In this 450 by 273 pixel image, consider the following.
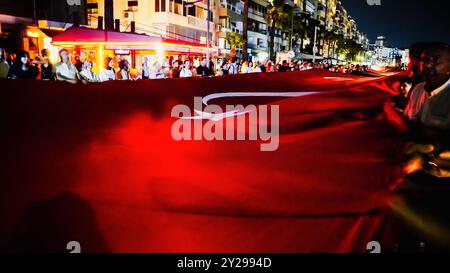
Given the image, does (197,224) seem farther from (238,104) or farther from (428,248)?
(238,104)

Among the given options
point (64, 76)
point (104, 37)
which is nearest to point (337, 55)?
point (104, 37)

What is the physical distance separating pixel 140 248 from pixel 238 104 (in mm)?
2120

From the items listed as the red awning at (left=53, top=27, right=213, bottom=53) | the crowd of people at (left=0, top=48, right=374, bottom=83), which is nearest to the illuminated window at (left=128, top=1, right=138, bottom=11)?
the red awning at (left=53, top=27, right=213, bottom=53)

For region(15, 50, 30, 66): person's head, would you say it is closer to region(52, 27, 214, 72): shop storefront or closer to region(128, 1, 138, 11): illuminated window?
region(52, 27, 214, 72): shop storefront

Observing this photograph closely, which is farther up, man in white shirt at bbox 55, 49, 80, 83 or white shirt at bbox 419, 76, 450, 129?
man in white shirt at bbox 55, 49, 80, 83

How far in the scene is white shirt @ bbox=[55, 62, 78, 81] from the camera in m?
7.91

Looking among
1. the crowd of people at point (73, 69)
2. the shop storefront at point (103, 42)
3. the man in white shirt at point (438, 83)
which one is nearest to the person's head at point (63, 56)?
the crowd of people at point (73, 69)

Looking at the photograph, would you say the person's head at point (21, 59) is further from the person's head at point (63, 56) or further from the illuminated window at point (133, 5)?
the illuminated window at point (133, 5)

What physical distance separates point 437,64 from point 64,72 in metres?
7.22

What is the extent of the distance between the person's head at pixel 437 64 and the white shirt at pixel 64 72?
7.05m

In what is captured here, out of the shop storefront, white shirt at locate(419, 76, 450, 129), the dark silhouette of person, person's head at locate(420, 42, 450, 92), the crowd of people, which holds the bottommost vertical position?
the dark silhouette of person

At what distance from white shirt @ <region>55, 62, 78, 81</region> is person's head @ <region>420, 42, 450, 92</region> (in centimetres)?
705

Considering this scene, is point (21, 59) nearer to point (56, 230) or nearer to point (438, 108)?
point (56, 230)
